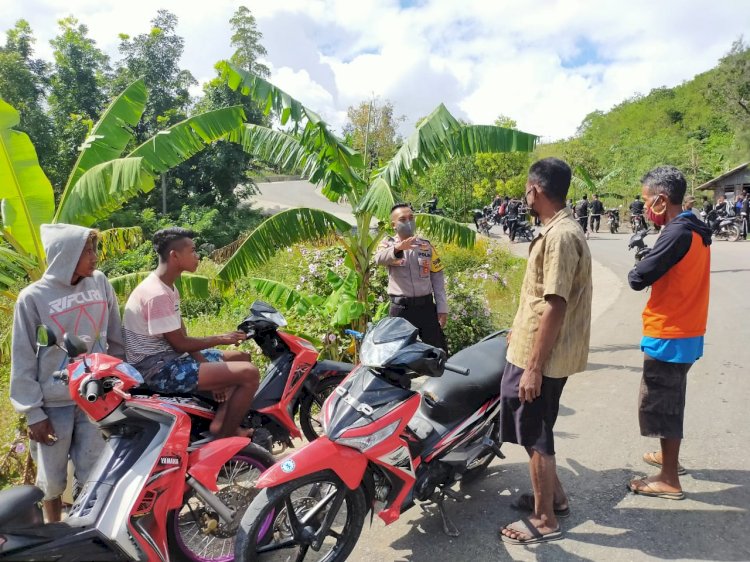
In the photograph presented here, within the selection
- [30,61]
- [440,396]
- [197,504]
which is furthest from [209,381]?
[30,61]

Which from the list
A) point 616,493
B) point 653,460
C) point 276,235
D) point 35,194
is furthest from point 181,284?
point 653,460

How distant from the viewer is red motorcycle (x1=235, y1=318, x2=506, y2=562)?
2451 millimetres

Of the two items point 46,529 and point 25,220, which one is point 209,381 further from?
point 25,220

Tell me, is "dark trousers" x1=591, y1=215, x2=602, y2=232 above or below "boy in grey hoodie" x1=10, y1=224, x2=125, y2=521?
above

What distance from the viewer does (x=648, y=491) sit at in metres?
3.24

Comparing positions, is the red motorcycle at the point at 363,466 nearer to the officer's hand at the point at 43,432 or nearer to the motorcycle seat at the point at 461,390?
the motorcycle seat at the point at 461,390

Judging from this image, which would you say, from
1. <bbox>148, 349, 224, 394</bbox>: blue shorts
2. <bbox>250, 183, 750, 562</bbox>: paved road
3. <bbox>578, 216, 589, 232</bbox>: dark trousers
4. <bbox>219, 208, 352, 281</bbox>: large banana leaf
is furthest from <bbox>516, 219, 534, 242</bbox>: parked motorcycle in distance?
<bbox>148, 349, 224, 394</bbox>: blue shorts

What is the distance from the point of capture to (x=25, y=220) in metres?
3.96

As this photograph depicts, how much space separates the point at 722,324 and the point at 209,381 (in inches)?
272

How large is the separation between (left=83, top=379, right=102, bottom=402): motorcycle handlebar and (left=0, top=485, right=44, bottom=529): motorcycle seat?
0.43 meters

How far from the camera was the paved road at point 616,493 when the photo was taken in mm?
2807

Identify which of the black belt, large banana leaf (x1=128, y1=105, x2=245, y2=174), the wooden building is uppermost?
the wooden building

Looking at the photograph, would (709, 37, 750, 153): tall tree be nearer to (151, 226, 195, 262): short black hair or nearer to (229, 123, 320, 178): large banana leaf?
(229, 123, 320, 178): large banana leaf

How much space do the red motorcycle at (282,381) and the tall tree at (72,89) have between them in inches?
789
